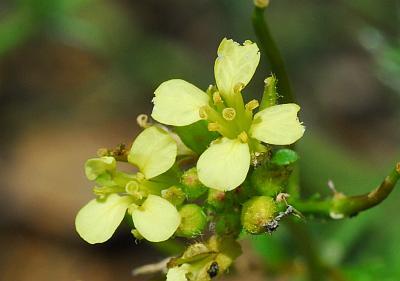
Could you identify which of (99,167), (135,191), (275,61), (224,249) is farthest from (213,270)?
(275,61)

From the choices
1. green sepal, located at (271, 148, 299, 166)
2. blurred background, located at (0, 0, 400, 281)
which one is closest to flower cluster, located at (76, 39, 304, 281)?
green sepal, located at (271, 148, 299, 166)

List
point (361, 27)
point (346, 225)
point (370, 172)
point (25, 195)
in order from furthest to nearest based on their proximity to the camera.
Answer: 1. point (25, 195)
2. point (361, 27)
3. point (370, 172)
4. point (346, 225)

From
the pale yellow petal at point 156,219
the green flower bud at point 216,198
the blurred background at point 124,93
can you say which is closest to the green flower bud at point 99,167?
the pale yellow petal at point 156,219

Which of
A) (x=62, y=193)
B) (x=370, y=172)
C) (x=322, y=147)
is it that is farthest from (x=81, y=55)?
(x=370, y=172)

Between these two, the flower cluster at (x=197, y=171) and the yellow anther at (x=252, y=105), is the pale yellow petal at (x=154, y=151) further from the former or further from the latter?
the yellow anther at (x=252, y=105)

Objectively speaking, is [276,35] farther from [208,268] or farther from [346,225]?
[208,268]
